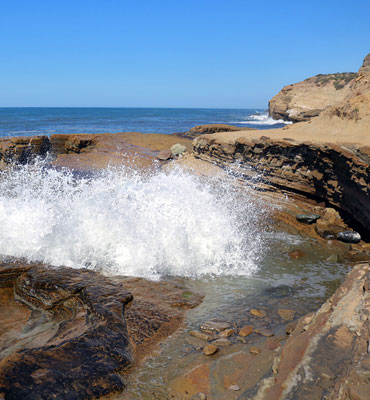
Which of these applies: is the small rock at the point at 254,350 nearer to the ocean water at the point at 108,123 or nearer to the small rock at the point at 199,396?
the small rock at the point at 199,396

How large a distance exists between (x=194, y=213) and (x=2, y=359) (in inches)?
145

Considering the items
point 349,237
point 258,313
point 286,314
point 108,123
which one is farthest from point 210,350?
point 108,123

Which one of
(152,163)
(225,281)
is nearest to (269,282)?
(225,281)

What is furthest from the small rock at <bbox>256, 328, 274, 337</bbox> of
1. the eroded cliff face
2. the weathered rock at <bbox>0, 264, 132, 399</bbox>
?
the eroded cliff face

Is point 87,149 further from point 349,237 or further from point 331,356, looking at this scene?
point 331,356

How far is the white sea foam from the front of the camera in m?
4.74

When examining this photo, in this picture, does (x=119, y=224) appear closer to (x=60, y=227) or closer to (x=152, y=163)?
(x=60, y=227)

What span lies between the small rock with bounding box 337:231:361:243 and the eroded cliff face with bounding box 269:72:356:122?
30.7m

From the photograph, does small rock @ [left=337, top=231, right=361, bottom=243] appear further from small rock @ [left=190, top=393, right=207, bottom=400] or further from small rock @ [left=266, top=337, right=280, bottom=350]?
small rock @ [left=190, top=393, right=207, bottom=400]

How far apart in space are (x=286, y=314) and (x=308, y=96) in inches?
1600

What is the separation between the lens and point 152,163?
12617mm

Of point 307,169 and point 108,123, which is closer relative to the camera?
point 307,169

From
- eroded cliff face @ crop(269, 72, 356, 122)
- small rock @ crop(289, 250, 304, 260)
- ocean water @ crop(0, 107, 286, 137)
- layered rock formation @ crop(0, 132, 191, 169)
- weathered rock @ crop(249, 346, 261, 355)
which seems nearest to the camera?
weathered rock @ crop(249, 346, 261, 355)

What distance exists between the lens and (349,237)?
5984 mm
